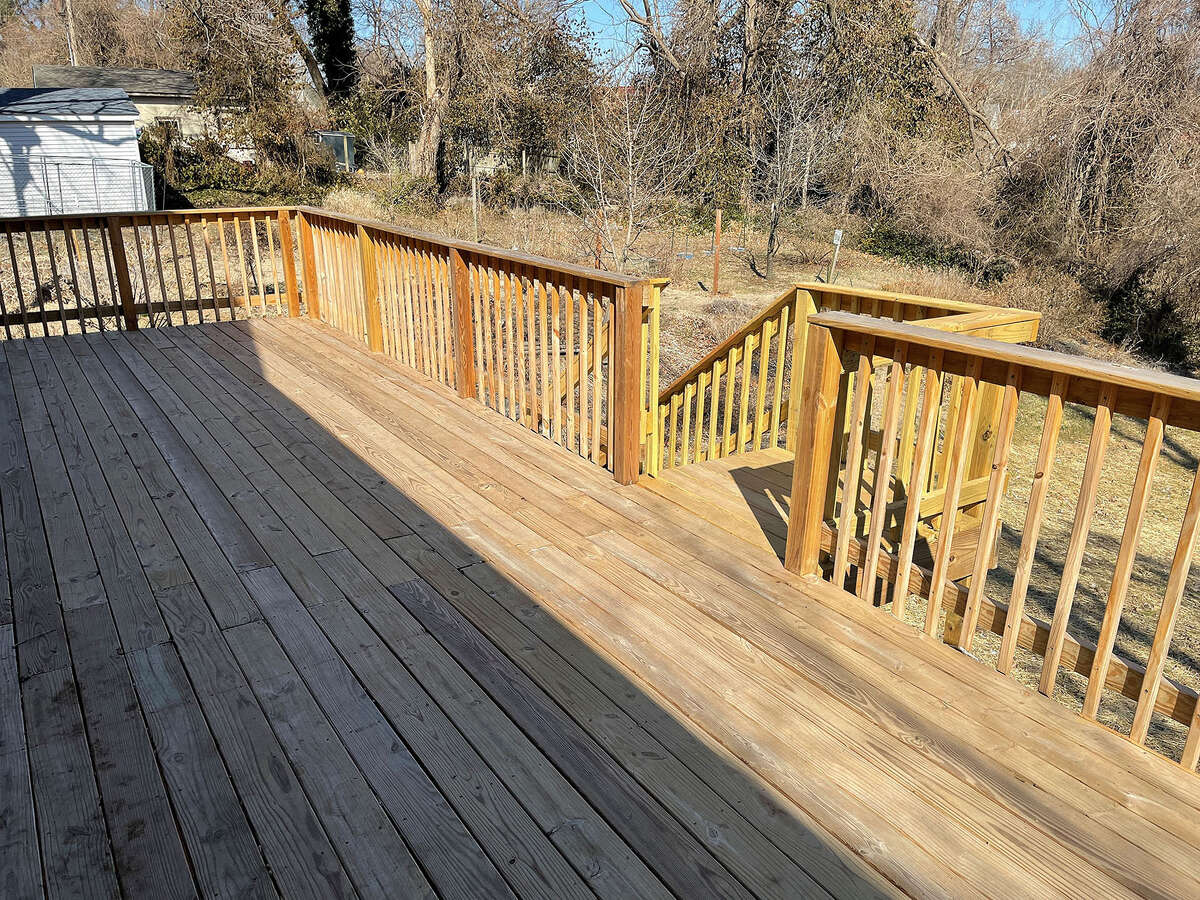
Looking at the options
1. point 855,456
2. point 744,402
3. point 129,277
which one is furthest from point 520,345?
point 129,277

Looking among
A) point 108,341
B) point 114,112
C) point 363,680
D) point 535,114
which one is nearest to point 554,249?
point 535,114

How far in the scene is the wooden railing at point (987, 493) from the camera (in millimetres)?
1911

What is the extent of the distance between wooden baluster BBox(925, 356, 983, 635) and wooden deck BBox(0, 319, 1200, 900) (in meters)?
0.16

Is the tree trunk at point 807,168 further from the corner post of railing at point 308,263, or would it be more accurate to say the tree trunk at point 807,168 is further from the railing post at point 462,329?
the railing post at point 462,329

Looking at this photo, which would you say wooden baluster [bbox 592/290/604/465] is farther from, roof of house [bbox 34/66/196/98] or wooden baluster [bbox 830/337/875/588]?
roof of house [bbox 34/66/196/98]

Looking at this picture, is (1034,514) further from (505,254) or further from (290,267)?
(290,267)

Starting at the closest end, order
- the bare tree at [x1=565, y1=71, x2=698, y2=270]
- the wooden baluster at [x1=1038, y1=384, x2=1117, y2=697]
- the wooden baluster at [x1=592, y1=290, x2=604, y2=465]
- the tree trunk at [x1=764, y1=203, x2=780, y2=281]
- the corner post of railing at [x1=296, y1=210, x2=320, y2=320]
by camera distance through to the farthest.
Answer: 1. the wooden baluster at [x1=1038, y1=384, x2=1117, y2=697]
2. the wooden baluster at [x1=592, y1=290, x2=604, y2=465]
3. the corner post of railing at [x1=296, y1=210, x2=320, y2=320]
4. the bare tree at [x1=565, y1=71, x2=698, y2=270]
5. the tree trunk at [x1=764, y1=203, x2=780, y2=281]

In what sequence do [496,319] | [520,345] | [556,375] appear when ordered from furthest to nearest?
[496,319] < [520,345] < [556,375]

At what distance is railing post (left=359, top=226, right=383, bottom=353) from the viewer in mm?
5590

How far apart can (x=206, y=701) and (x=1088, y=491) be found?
A: 2.25 metres

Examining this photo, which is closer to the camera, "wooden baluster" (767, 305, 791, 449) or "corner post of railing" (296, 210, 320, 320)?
"wooden baluster" (767, 305, 791, 449)

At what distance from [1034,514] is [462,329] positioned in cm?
326

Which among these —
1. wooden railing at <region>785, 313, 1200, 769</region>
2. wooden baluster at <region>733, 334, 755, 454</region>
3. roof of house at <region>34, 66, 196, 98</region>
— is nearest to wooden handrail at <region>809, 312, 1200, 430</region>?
wooden railing at <region>785, 313, 1200, 769</region>

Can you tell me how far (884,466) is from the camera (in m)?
2.53
